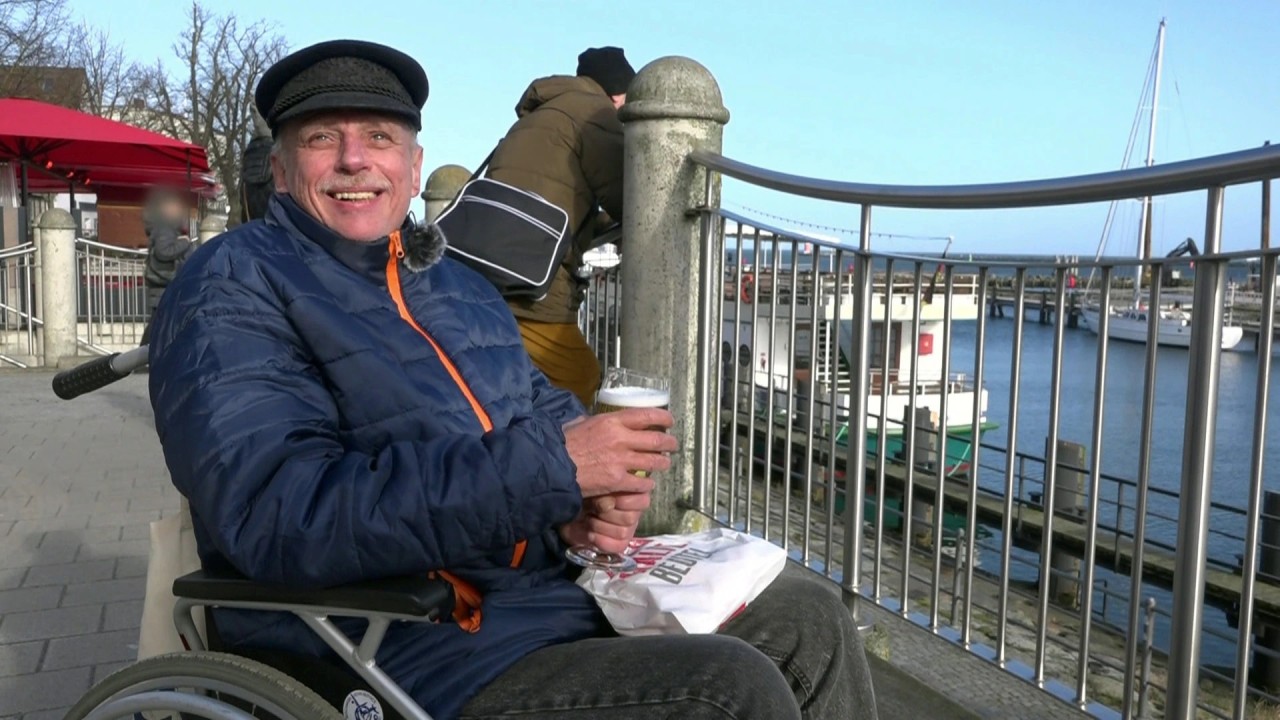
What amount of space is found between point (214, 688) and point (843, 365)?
2203 millimetres

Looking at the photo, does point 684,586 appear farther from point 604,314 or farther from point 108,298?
point 108,298

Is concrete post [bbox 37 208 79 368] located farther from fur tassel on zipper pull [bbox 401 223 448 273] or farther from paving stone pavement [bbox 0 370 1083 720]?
fur tassel on zipper pull [bbox 401 223 448 273]

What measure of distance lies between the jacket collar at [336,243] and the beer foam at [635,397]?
484 millimetres

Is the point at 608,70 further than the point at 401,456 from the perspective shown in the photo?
Yes

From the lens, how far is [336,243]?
78.6 inches

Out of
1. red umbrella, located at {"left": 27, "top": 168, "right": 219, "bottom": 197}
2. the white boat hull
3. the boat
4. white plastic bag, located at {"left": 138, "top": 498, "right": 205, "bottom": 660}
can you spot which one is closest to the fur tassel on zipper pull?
white plastic bag, located at {"left": 138, "top": 498, "right": 205, "bottom": 660}

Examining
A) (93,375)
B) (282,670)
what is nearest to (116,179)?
(93,375)

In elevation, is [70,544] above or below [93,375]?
below

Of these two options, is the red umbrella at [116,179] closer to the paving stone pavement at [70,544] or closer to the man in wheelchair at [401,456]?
the paving stone pavement at [70,544]

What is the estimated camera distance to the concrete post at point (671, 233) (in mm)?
3848

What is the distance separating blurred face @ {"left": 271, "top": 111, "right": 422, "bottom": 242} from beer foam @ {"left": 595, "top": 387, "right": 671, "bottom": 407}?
1.85ft

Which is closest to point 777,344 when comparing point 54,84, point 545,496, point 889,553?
point 889,553

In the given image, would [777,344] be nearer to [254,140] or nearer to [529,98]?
[529,98]

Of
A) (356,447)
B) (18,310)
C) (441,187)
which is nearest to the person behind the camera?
(356,447)
